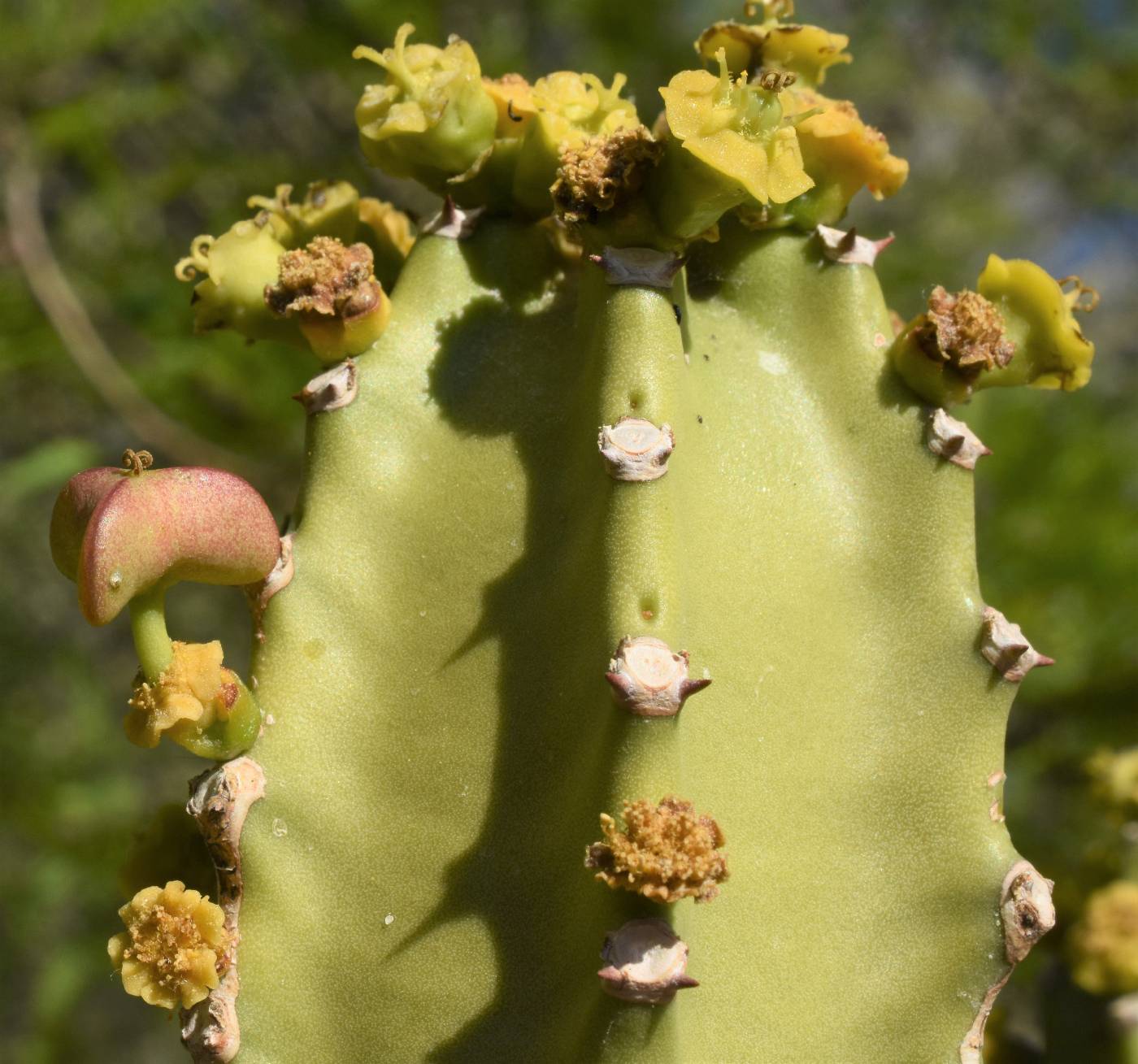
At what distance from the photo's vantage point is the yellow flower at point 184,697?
37.6 inches

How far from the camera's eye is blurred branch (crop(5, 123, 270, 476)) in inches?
92.2

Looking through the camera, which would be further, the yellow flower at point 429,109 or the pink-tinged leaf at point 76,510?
the yellow flower at point 429,109

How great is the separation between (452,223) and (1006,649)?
2.00ft

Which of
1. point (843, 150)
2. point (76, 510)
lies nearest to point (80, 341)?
point (76, 510)

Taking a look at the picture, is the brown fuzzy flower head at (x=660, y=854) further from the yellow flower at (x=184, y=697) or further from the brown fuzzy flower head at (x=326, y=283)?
the brown fuzzy flower head at (x=326, y=283)

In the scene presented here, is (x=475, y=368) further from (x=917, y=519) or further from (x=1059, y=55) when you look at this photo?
(x=1059, y=55)

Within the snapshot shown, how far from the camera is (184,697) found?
37.6 inches

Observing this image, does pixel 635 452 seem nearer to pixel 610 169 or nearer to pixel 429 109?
pixel 610 169

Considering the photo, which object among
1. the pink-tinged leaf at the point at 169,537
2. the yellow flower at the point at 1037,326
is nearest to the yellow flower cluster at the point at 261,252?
the pink-tinged leaf at the point at 169,537

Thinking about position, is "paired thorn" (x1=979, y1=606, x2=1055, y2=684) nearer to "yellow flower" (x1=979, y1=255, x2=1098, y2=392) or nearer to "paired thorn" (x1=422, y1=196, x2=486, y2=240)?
"yellow flower" (x1=979, y1=255, x2=1098, y2=392)

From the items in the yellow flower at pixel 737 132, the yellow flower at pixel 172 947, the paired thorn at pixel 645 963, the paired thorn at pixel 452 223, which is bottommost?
the yellow flower at pixel 172 947

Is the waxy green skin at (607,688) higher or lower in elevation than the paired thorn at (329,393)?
lower

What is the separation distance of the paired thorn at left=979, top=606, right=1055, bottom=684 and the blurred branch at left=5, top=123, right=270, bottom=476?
5.48 feet

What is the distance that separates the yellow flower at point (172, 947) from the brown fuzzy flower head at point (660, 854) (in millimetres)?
307
